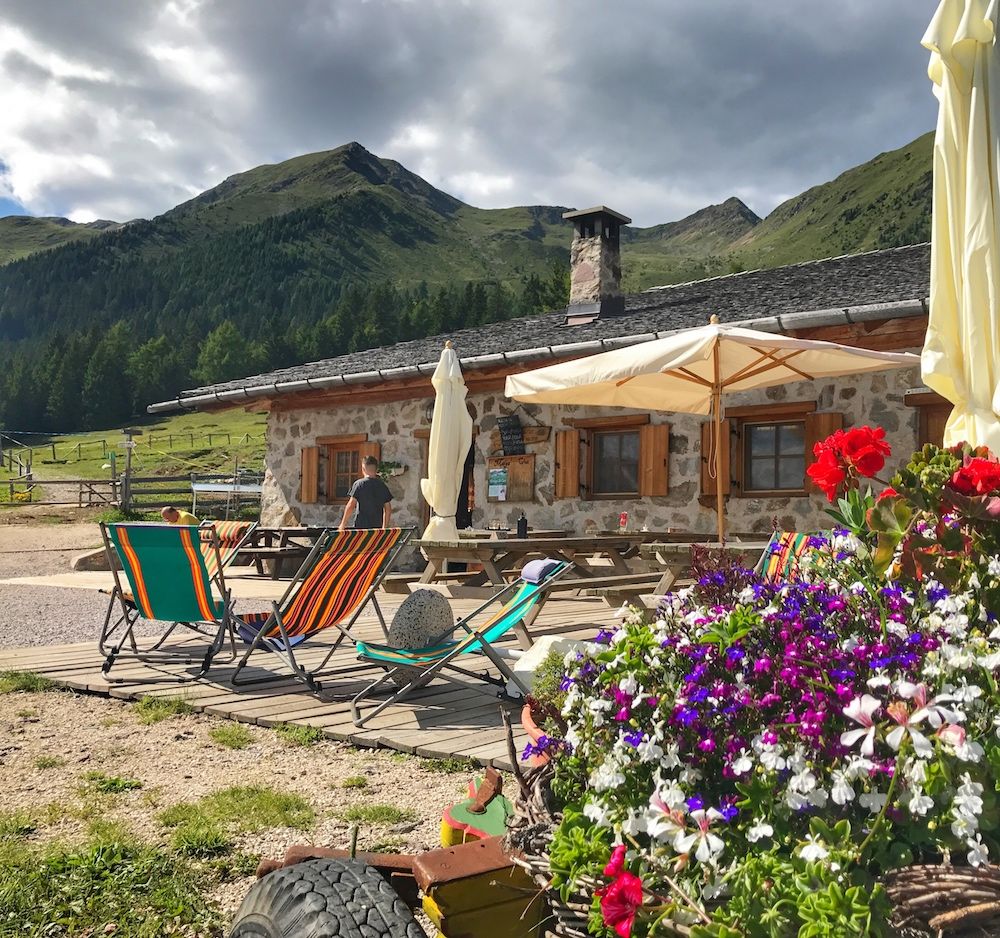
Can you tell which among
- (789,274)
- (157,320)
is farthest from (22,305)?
(789,274)

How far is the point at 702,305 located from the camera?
35.6ft


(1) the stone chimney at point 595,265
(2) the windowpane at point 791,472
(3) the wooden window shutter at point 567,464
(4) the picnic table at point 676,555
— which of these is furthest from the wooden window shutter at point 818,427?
(1) the stone chimney at point 595,265

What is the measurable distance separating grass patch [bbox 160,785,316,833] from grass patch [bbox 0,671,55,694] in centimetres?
204

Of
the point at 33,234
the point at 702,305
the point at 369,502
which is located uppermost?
the point at 33,234

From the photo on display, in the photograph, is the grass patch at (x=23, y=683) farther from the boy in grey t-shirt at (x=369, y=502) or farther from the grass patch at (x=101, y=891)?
the boy in grey t-shirt at (x=369, y=502)

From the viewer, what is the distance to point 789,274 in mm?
12070

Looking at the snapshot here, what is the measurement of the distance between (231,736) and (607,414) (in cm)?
692

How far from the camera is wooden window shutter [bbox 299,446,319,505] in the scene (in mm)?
12188

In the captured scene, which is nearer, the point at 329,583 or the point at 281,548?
the point at 329,583

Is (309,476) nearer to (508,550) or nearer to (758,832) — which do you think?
(508,550)

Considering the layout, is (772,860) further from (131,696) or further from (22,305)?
(22,305)

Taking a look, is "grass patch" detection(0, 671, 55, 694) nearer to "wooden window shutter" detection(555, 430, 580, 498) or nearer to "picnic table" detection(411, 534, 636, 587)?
"picnic table" detection(411, 534, 636, 587)

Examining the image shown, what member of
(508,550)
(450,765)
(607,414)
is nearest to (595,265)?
(607,414)

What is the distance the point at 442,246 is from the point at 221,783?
→ 502 feet
